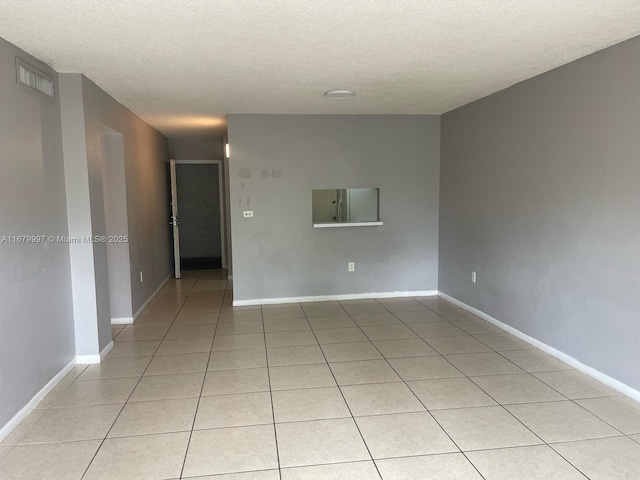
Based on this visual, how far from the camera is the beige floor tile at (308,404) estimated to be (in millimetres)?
2562

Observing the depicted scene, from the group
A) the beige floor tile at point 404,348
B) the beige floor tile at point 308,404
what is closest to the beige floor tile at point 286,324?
the beige floor tile at point 404,348

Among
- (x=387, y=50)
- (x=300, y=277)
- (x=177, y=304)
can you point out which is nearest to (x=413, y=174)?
(x=300, y=277)

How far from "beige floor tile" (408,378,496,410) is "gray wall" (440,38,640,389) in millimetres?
910

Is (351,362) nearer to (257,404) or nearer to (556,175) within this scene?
(257,404)

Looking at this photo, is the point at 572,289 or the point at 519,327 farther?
the point at 519,327

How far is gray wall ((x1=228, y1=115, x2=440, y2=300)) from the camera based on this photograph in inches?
197

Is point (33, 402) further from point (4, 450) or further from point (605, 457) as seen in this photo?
point (605, 457)

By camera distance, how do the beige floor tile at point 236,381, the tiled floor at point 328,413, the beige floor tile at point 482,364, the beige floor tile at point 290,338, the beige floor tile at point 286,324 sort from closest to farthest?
the tiled floor at point 328,413, the beige floor tile at point 236,381, the beige floor tile at point 482,364, the beige floor tile at point 290,338, the beige floor tile at point 286,324

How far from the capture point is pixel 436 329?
13.6 feet

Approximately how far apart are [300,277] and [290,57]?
283cm

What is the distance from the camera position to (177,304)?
5289 millimetres

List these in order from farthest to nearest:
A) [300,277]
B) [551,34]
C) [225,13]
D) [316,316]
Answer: [300,277] → [316,316] → [551,34] → [225,13]

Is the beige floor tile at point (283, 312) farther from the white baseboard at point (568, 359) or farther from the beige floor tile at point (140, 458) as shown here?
the beige floor tile at point (140, 458)

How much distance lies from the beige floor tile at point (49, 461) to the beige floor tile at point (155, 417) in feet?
0.59
